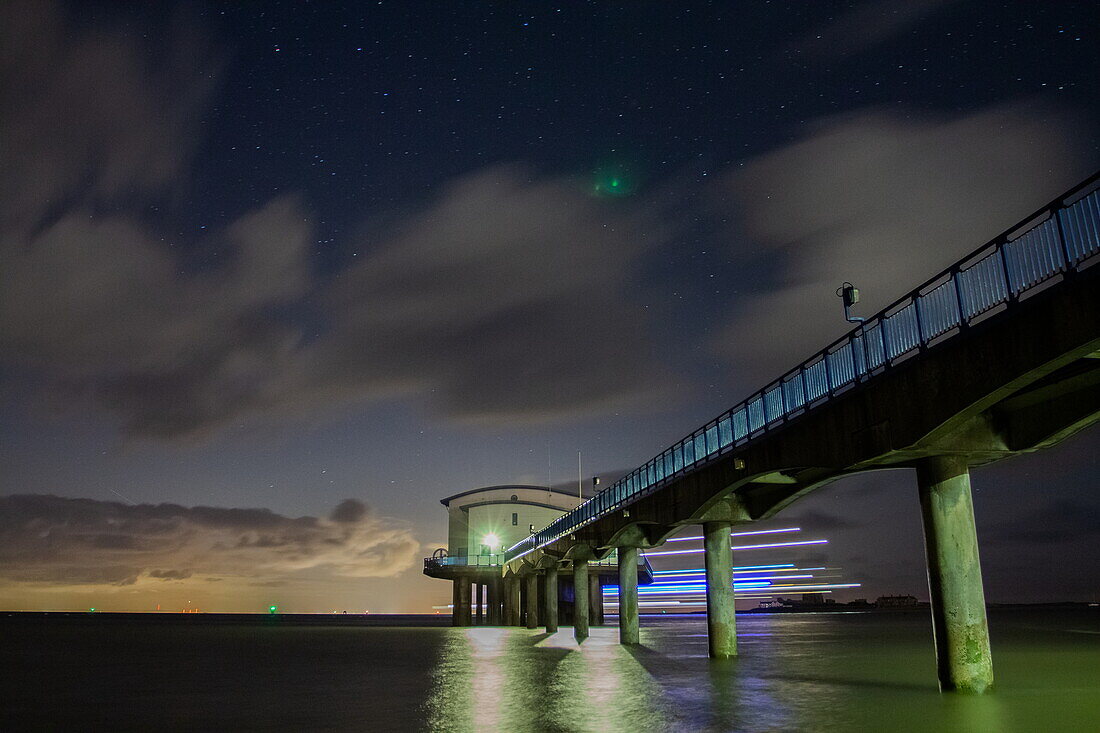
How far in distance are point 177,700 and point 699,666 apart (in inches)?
655

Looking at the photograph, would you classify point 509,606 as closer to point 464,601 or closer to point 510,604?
point 510,604

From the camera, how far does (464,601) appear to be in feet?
307

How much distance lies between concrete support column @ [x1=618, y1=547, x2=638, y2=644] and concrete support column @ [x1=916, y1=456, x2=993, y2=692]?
25567 millimetres

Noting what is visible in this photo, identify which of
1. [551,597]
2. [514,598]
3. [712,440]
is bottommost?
[514,598]

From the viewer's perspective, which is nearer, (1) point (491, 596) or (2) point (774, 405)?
(2) point (774, 405)

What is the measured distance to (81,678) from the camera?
29156 millimetres

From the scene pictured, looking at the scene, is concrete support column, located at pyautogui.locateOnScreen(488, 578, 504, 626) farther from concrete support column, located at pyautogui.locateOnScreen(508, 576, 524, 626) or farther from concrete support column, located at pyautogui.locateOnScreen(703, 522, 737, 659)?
concrete support column, located at pyautogui.locateOnScreen(703, 522, 737, 659)

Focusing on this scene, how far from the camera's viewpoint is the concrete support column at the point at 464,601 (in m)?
A: 92.9

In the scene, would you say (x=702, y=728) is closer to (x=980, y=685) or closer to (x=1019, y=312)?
(x=980, y=685)

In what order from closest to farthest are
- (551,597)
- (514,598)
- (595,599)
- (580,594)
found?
(580,594) < (551,597) < (514,598) < (595,599)

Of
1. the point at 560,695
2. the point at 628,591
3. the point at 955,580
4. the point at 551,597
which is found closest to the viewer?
the point at 955,580

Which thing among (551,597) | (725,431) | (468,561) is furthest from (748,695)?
(468,561)

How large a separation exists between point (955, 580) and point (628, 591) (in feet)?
89.0

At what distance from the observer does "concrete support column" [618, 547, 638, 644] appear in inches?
1720
